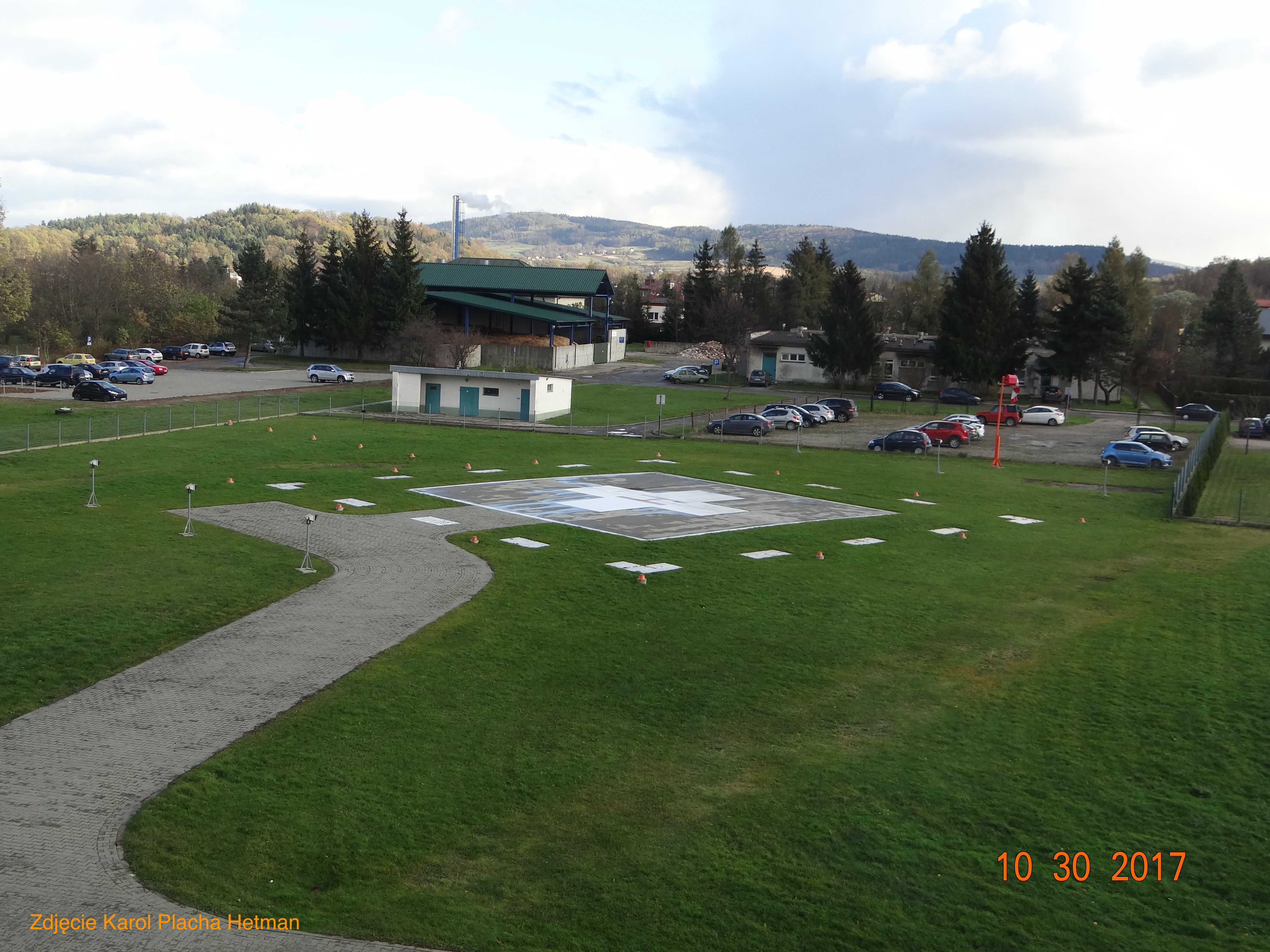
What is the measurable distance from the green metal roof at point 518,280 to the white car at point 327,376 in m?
20.6

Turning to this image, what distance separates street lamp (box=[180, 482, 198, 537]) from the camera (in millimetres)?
25500

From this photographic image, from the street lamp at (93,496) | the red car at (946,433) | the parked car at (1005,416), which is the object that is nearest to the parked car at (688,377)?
the parked car at (1005,416)

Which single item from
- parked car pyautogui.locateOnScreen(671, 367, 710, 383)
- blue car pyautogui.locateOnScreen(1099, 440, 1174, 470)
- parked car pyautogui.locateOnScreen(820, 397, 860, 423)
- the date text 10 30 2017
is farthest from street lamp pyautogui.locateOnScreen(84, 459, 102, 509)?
parked car pyautogui.locateOnScreen(671, 367, 710, 383)

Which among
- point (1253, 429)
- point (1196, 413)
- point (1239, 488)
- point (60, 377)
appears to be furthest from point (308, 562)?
point (1196, 413)

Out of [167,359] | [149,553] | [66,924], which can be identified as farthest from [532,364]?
[66,924]

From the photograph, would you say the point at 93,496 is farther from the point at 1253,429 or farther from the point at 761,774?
the point at 1253,429

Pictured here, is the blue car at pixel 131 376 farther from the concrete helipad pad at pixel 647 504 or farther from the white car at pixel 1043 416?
the white car at pixel 1043 416

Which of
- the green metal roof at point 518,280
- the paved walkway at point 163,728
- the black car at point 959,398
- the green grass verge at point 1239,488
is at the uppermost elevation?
the green metal roof at point 518,280

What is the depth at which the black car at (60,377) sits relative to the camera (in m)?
66.2

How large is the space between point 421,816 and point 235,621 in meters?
8.97

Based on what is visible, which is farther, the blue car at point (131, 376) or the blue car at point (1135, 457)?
the blue car at point (131, 376)

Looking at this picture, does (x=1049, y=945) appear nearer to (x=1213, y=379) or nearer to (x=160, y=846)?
(x=160, y=846)

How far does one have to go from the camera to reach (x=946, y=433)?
5491cm

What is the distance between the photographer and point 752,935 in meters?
9.31
